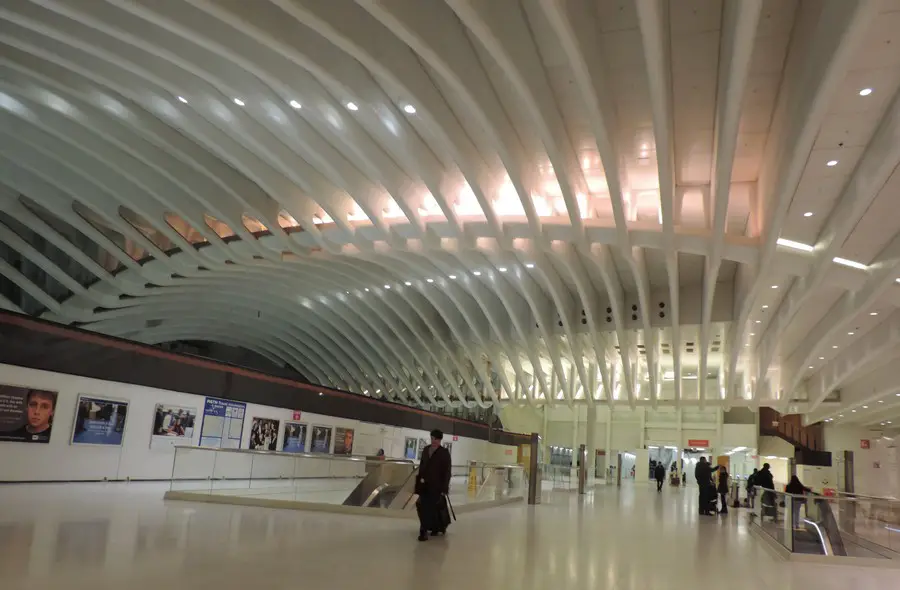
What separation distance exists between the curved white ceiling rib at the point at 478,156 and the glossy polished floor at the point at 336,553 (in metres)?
5.76

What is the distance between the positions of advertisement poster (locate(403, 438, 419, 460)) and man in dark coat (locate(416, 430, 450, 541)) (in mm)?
19955

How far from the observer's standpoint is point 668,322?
2195 cm

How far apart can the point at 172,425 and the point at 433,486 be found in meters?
10.4

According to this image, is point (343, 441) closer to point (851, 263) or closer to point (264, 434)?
point (264, 434)

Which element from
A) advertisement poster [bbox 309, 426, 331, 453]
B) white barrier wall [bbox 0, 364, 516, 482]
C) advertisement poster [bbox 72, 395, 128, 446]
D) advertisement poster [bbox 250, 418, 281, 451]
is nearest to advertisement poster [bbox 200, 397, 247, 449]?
white barrier wall [bbox 0, 364, 516, 482]

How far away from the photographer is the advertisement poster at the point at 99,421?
1391cm

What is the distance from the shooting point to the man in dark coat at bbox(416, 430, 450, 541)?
8.22 m

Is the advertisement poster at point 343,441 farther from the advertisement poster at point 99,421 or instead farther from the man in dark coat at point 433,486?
the man in dark coat at point 433,486

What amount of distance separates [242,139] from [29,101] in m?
5.34

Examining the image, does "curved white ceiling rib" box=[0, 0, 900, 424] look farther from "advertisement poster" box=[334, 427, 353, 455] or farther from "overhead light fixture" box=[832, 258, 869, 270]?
"advertisement poster" box=[334, 427, 353, 455]

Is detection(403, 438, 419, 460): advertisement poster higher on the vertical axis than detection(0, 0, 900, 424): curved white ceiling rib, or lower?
lower

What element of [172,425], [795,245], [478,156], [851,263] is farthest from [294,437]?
[851,263]


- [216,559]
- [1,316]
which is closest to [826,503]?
[216,559]

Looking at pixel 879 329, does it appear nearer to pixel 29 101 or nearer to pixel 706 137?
pixel 706 137
